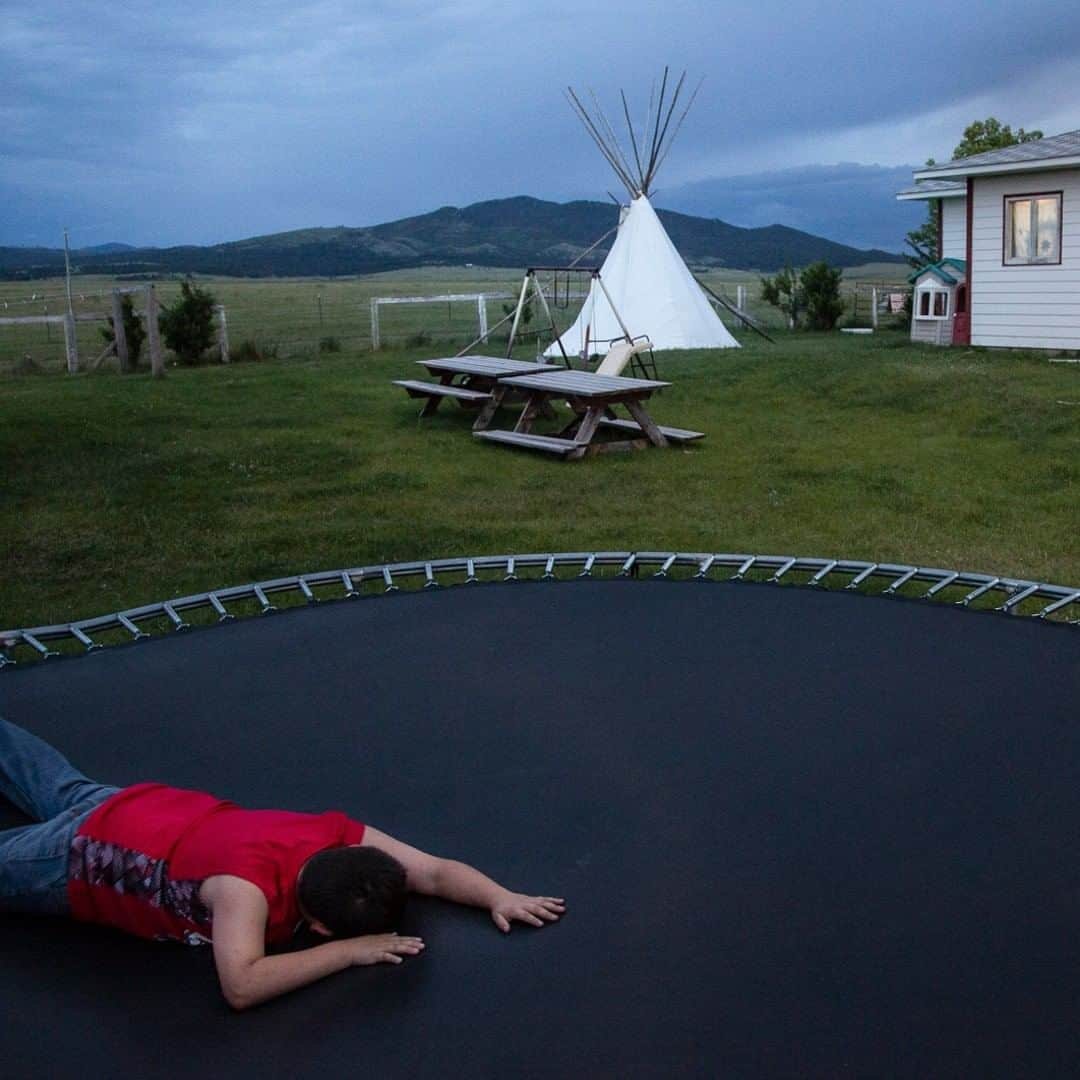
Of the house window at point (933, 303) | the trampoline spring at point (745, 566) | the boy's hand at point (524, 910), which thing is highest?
the house window at point (933, 303)

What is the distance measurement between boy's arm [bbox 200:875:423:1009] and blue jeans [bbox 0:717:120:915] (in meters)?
0.24

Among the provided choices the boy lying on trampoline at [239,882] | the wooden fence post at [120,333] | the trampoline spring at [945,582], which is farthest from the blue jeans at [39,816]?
the wooden fence post at [120,333]

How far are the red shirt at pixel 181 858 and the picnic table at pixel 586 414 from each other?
419 cm

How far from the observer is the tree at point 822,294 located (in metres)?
12.2

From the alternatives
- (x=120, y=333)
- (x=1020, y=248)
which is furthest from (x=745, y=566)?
(x=120, y=333)

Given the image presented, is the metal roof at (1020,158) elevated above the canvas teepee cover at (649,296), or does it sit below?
above

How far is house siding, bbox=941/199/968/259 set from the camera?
1130 cm

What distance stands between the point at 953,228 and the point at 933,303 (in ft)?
6.82

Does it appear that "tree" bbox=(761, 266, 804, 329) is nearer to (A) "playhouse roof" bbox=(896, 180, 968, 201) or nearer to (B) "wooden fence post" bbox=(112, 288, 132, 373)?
(A) "playhouse roof" bbox=(896, 180, 968, 201)

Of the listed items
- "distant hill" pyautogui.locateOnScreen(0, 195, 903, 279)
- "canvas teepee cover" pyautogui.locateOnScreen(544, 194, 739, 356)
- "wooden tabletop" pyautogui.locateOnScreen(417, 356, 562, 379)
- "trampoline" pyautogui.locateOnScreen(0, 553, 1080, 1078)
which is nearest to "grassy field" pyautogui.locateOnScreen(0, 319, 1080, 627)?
"wooden tabletop" pyautogui.locateOnScreen(417, 356, 562, 379)

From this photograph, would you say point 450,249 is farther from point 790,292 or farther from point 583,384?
point 583,384

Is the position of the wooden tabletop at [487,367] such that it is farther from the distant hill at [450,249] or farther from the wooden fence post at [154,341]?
the distant hill at [450,249]

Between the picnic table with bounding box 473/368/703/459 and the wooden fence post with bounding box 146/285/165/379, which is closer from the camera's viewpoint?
the picnic table with bounding box 473/368/703/459

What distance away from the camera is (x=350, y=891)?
1.18 meters
